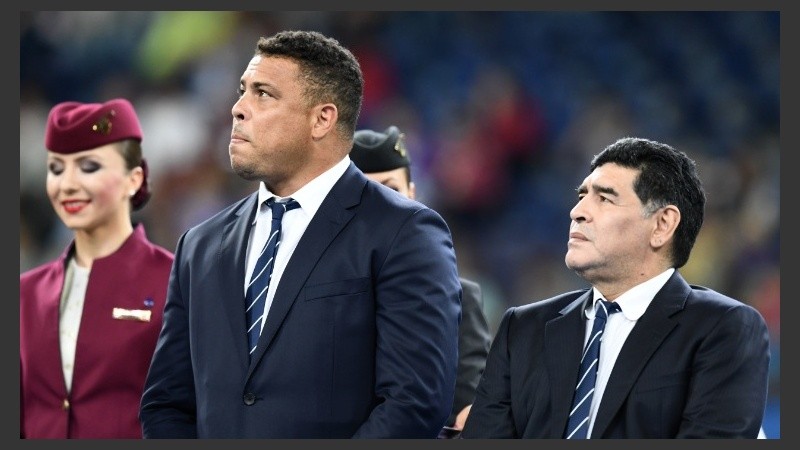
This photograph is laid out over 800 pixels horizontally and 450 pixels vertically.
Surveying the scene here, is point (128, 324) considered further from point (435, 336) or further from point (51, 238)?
point (51, 238)

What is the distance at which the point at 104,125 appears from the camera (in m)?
3.52

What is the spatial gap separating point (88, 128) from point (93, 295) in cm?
49

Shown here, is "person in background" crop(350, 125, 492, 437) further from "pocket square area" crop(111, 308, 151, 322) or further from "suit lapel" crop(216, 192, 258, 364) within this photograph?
"pocket square area" crop(111, 308, 151, 322)

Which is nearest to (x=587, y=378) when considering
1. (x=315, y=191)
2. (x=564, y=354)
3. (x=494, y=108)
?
(x=564, y=354)

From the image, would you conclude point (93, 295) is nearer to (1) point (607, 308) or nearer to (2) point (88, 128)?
(2) point (88, 128)

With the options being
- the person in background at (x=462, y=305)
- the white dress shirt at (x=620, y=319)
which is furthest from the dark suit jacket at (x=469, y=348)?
the white dress shirt at (x=620, y=319)

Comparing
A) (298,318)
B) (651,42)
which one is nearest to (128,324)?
(298,318)

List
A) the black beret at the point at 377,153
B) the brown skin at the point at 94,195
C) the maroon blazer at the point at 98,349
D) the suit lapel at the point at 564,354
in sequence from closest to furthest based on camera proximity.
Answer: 1. the suit lapel at the point at 564,354
2. the maroon blazer at the point at 98,349
3. the brown skin at the point at 94,195
4. the black beret at the point at 377,153

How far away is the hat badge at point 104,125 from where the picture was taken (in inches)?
138

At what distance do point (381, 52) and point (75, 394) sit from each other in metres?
3.71

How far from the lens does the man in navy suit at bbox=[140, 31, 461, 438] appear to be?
271cm

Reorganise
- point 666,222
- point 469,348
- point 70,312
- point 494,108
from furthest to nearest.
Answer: point 494,108 < point 469,348 < point 70,312 < point 666,222

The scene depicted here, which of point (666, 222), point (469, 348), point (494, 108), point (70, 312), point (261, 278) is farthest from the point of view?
point (494, 108)

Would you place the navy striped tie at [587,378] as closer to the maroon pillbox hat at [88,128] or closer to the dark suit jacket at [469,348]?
the dark suit jacket at [469,348]
